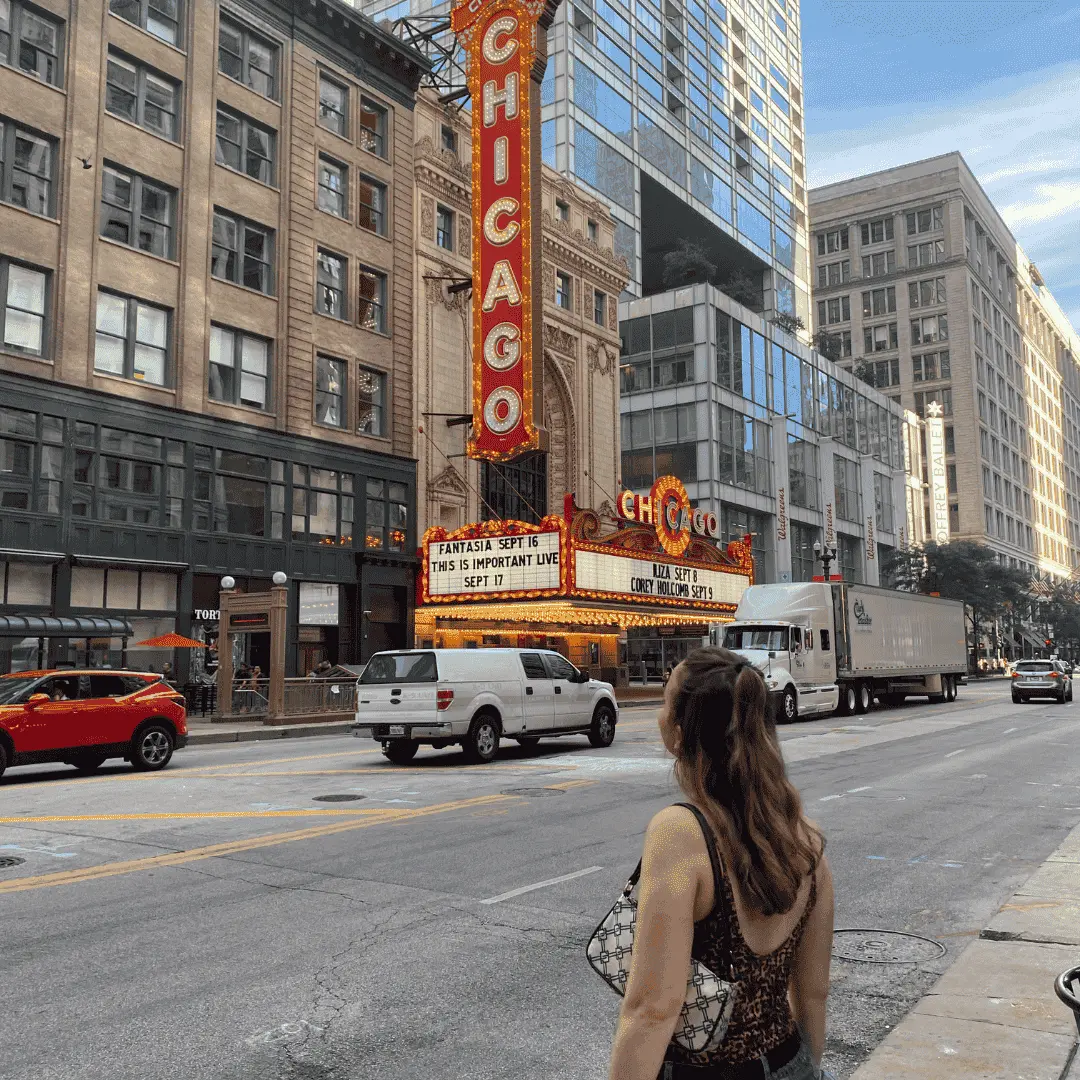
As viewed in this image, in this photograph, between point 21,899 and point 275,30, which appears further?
point 275,30

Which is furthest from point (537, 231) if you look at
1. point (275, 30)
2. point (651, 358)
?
point (651, 358)

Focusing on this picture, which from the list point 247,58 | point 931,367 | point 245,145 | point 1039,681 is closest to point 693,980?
point 245,145

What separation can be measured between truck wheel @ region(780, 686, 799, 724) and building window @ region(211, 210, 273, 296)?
69.7 feet

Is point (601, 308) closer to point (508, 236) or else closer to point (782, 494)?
point (508, 236)

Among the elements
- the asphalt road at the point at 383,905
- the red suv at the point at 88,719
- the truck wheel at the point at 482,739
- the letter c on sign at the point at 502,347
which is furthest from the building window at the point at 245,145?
the asphalt road at the point at 383,905

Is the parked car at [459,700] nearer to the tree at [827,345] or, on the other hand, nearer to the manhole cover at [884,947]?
the manhole cover at [884,947]

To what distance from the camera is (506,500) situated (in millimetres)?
45719

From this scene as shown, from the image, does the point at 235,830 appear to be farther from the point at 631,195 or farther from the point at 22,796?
the point at 631,195

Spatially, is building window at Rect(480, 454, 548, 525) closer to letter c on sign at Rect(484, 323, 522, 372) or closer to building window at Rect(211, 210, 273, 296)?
letter c on sign at Rect(484, 323, 522, 372)

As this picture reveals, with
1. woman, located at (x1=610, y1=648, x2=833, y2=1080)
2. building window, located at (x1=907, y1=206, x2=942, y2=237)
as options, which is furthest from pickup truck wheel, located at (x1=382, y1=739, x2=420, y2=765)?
building window, located at (x1=907, y1=206, x2=942, y2=237)

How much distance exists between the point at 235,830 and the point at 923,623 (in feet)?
106

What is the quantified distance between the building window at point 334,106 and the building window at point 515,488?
13887 mm

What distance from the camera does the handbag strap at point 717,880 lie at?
2.37 meters

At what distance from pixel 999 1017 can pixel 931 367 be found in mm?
123106
